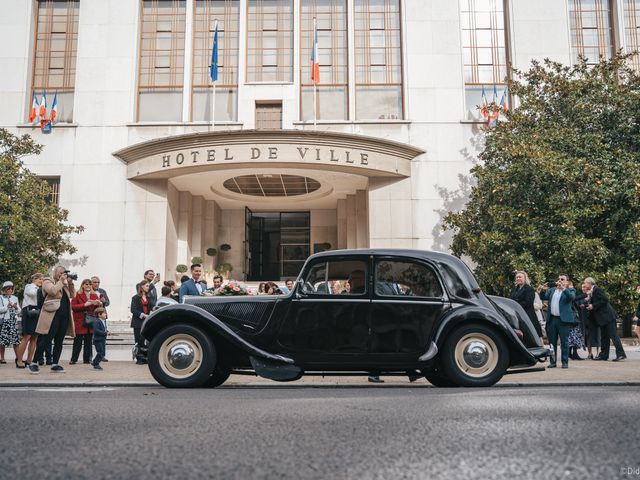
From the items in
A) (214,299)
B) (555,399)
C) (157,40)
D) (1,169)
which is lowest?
(555,399)

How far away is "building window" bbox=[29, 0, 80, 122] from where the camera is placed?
2389 cm

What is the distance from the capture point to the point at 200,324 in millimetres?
7043

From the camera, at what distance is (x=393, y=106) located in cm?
2353

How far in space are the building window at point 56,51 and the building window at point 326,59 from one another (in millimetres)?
9473

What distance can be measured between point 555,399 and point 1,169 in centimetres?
1889

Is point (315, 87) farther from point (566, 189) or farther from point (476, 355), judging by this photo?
point (476, 355)

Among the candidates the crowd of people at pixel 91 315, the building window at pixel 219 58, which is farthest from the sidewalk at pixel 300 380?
the building window at pixel 219 58

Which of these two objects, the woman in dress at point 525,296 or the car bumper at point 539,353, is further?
the woman in dress at point 525,296

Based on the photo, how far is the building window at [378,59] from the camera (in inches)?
924

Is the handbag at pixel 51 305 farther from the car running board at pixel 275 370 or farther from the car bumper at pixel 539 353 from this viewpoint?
the car bumper at pixel 539 353

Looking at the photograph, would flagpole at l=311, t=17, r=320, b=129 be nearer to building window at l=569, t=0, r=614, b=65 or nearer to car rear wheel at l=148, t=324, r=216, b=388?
building window at l=569, t=0, r=614, b=65

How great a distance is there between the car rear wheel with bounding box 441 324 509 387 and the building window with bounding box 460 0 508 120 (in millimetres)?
17975


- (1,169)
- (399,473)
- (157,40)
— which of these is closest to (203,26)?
(157,40)

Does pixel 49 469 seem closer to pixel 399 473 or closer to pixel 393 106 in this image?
pixel 399 473
